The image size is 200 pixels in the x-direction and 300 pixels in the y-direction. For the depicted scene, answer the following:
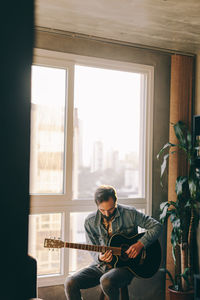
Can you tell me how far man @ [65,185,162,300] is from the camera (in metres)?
2.75

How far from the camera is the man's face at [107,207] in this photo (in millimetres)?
2908

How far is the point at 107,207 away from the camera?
2910 mm

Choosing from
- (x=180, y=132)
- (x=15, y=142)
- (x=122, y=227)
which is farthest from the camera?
(x=180, y=132)

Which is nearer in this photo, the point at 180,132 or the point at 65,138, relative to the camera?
the point at 65,138

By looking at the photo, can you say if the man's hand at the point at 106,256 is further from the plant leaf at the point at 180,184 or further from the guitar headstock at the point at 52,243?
the plant leaf at the point at 180,184

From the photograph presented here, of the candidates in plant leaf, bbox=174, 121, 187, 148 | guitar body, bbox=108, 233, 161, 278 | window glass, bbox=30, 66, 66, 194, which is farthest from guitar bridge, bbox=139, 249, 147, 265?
plant leaf, bbox=174, 121, 187, 148

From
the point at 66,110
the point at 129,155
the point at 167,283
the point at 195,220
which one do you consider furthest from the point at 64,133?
the point at 129,155

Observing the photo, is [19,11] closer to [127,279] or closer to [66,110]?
[127,279]

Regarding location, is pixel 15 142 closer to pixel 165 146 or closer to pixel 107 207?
pixel 107 207

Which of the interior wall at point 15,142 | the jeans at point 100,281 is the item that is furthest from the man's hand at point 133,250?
the interior wall at point 15,142

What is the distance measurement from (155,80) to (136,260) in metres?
2.03

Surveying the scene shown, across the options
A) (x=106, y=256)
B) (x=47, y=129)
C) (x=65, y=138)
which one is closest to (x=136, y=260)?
(x=106, y=256)

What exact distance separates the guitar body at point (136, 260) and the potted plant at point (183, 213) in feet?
2.00

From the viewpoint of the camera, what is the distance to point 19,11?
267 millimetres
